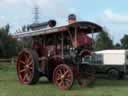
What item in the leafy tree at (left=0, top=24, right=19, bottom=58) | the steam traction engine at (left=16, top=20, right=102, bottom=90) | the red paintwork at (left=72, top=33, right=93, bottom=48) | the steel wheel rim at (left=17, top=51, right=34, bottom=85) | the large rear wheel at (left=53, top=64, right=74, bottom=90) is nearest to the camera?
the large rear wheel at (left=53, top=64, right=74, bottom=90)

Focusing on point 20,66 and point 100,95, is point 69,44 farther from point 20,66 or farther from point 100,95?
point 100,95

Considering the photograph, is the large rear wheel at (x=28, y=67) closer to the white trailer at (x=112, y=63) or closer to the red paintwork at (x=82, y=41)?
the red paintwork at (x=82, y=41)

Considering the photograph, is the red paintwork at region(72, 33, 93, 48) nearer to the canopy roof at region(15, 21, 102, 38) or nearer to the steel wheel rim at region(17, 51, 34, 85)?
the canopy roof at region(15, 21, 102, 38)

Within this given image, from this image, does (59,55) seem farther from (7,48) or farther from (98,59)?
(7,48)

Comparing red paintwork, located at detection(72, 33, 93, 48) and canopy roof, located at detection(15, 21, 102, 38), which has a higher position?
canopy roof, located at detection(15, 21, 102, 38)

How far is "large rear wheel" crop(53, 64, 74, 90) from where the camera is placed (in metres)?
18.9

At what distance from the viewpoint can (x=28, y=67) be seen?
21.6 m

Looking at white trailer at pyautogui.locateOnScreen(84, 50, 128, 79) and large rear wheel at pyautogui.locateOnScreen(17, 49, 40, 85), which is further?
white trailer at pyautogui.locateOnScreen(84, 50, 128, 79)

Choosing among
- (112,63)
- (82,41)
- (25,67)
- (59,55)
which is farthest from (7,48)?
(82,41)

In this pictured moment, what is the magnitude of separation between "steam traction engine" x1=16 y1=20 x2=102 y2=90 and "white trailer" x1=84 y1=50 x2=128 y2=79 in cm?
825

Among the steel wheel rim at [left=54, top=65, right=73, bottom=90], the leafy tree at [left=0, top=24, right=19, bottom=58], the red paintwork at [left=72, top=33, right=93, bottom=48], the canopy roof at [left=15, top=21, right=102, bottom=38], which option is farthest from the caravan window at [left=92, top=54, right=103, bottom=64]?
the leafy tree at [left=0, top=24, right=19, bottom=58]

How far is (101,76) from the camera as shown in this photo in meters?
30.5

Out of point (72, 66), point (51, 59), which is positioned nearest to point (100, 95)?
point (72, 66)

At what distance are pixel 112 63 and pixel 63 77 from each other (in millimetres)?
12715
